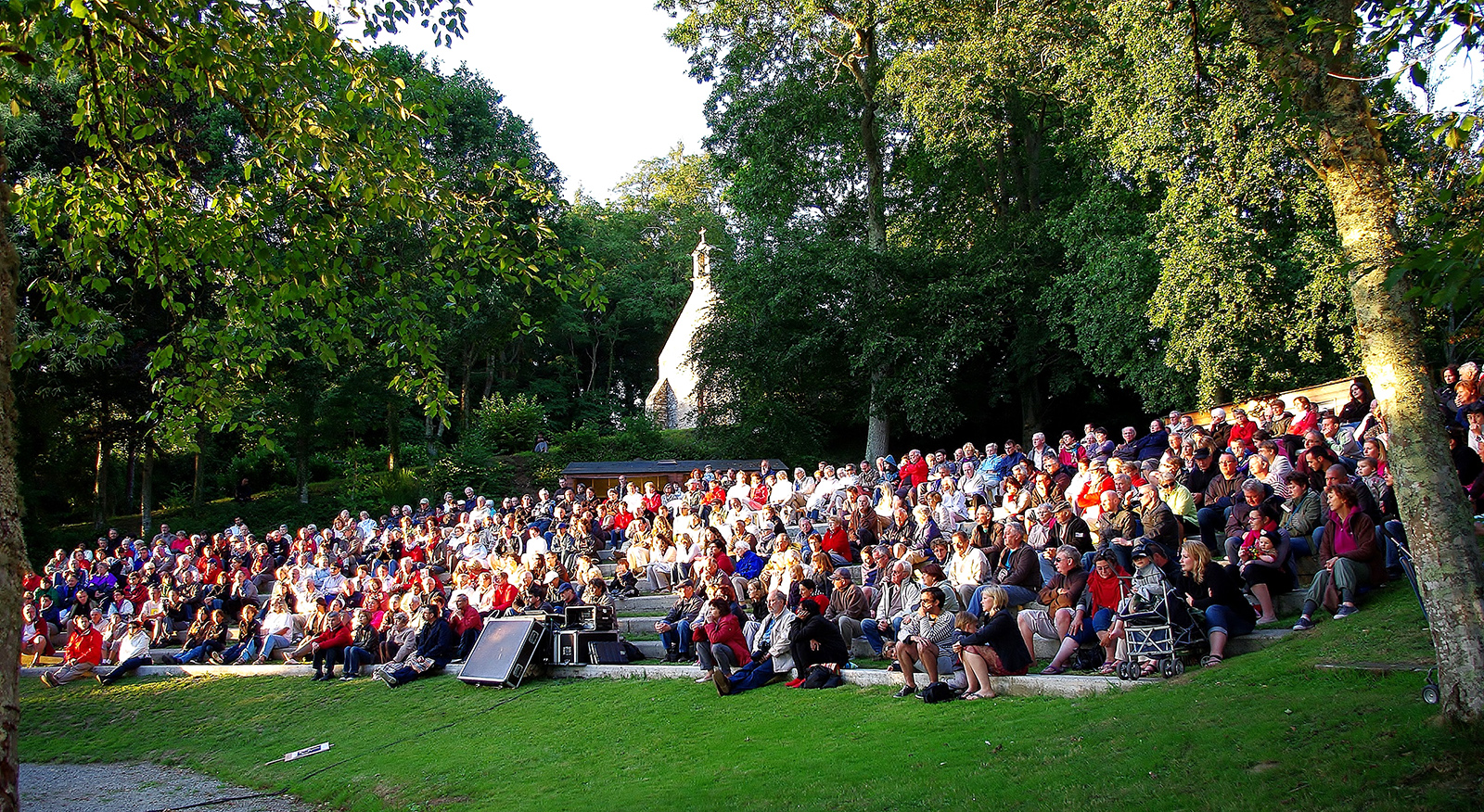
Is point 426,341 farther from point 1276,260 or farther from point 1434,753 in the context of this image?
point 1276,260

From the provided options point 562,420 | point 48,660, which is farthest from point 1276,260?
point 562,420

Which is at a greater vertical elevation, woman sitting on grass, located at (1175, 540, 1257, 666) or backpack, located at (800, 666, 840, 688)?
woman sitting on grass, located at (1175, 540, 1257, 666)

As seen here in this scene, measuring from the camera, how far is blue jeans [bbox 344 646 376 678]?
53.0ft

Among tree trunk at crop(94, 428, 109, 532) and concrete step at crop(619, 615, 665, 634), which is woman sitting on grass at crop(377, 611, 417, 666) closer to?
concrete step at crop(619, 615, 665, 634)

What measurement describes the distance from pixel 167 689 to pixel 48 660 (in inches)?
192

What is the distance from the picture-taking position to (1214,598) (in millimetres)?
9422

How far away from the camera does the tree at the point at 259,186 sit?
7.15 metres

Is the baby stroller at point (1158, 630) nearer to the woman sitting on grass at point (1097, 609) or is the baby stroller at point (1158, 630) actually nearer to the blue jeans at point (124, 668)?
the woman sitting on grass at point (1097, 609)

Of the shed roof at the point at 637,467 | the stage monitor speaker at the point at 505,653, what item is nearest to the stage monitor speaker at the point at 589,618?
the stage monitor speaker at the point at 505,653

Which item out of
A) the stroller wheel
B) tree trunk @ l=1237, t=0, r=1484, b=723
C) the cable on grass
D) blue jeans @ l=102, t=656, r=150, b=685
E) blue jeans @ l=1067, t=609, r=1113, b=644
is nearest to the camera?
tree trunk @ l=1237, t=0, r=1484, b=723

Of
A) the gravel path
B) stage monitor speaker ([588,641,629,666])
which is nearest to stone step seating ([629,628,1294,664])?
stage monitor speaker ([588,641,629,666])

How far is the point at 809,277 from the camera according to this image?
3041 centimetres

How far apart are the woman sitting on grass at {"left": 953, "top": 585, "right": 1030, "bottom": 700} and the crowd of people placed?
0.8 inches

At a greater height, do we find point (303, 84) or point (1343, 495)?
point (303, 84)
